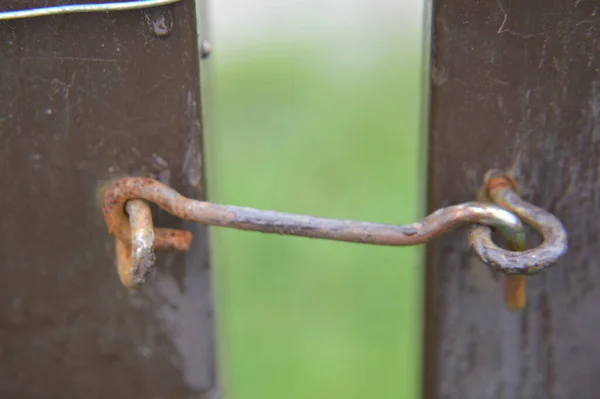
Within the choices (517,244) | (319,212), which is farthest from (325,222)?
(319,212)

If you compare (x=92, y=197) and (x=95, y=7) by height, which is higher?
(x=95, y=7)

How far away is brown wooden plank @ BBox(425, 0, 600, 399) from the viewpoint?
25.1 inches

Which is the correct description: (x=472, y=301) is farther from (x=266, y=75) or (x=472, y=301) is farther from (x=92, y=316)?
(x=266, y=75)

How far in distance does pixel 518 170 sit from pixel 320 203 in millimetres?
1848

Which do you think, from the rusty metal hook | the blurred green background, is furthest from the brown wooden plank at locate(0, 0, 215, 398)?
the blurred green background

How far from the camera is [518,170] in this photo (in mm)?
683

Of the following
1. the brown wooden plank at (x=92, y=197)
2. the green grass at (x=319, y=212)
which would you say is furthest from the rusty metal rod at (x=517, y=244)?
the green grass at (x=319, y=212)

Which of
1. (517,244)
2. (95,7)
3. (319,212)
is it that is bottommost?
(319,212)

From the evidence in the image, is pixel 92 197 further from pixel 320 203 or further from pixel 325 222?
pixel 320 203

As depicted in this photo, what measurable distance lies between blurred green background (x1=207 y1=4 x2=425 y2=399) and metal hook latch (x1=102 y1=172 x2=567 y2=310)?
81 cm

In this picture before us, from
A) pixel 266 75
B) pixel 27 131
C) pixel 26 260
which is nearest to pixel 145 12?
pixel 27 131

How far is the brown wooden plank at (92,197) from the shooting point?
2.18ft

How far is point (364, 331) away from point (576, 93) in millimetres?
1577

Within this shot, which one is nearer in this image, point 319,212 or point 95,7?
point 95,7
